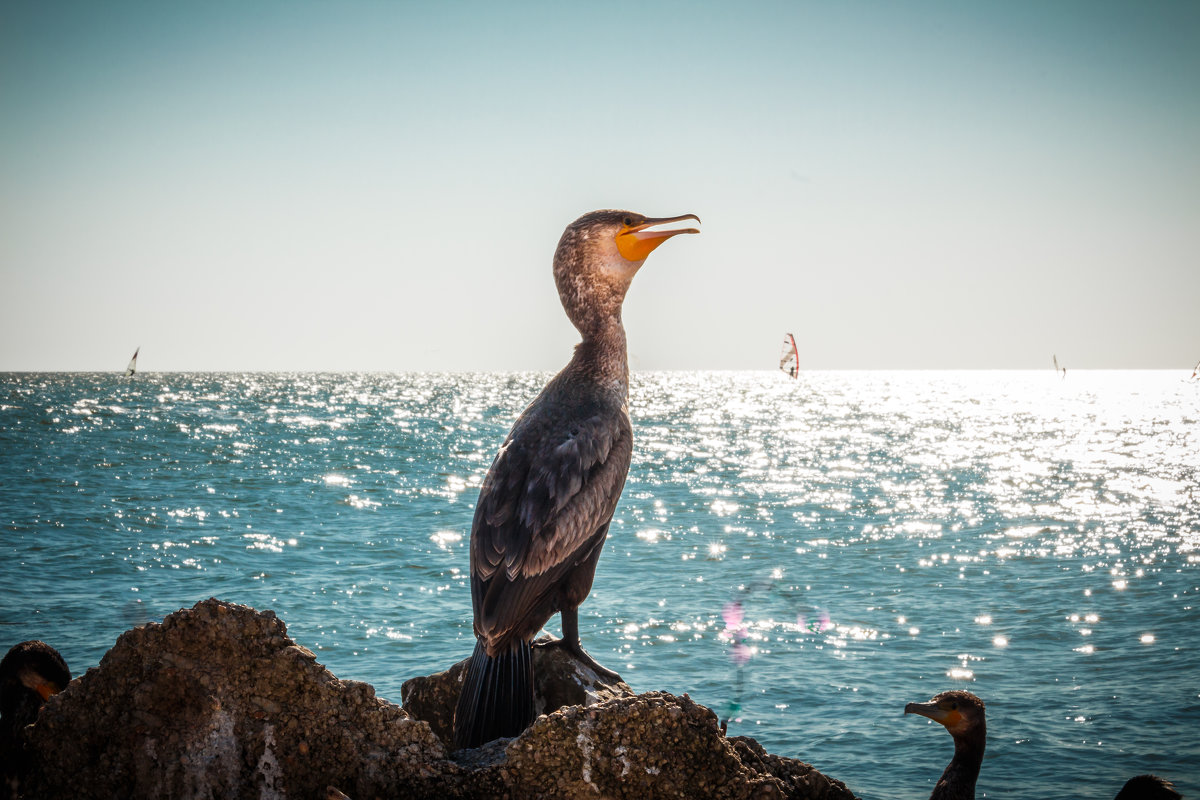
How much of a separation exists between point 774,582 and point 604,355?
1780cm

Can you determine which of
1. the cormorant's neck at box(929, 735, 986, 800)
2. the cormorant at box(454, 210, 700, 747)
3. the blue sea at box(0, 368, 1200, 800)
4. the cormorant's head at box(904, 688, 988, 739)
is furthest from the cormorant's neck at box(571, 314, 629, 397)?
the blue sea at box(0, 368, 1200, 800)

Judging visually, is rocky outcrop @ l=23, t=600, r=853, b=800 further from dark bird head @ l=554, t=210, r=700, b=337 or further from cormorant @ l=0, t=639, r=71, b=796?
dark bird head @ l=554, t=210, r=700, b=337

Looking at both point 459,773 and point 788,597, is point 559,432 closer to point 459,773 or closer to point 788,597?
point 459,773

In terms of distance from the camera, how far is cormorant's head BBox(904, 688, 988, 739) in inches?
303

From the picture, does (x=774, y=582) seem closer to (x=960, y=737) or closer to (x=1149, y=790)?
(x=960, y=737)

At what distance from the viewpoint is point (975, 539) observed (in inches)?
1143

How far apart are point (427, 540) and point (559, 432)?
22705 mm

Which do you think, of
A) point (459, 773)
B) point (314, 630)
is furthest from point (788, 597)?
point (459, 773)

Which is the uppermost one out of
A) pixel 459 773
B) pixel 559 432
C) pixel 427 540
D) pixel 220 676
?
pixel 559 432

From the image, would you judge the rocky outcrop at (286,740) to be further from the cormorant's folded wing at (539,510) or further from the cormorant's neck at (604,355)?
the cormorant's neck at (604,355)

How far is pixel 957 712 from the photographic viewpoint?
782 centimetres

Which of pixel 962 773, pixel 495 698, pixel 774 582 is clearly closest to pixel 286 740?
pixel 495 698

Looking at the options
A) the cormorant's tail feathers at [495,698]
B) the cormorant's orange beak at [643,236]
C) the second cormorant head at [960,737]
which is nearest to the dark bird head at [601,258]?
the cormorant's orange beak at [643,236]

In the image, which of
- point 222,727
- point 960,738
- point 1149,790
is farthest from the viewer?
point 960,738
